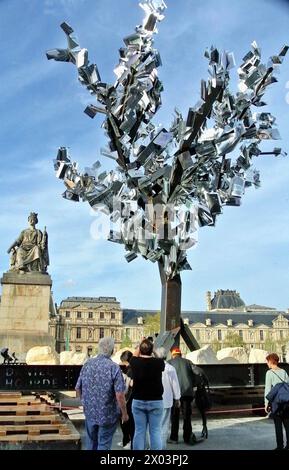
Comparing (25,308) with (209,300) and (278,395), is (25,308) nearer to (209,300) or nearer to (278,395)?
(278,395)

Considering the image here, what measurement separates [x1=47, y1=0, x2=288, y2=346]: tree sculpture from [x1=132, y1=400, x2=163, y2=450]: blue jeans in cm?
576

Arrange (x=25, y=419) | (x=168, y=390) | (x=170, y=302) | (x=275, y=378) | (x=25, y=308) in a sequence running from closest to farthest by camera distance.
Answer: (x=25, y=419) → (x=275, y=378) → (x=168, y=390) → (x=170, y=302) → (x=25, y=308)

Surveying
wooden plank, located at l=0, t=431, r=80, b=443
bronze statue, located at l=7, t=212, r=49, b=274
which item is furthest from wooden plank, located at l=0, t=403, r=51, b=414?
bronze statue, located at l=7, t=212, r=49, b=274

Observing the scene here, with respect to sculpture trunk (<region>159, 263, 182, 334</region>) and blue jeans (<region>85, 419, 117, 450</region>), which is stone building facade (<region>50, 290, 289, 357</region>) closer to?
sculpture trunk (<region>159, 263, 182, 334</region>)

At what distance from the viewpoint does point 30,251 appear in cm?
2173

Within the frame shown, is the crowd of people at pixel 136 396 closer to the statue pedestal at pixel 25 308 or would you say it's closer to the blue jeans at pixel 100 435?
the blue jeans at pixel 100 435

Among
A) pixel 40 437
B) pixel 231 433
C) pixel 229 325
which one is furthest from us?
pixel 229 325

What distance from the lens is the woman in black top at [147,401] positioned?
561cm

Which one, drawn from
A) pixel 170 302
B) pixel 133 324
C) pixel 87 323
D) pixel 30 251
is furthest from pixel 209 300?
pixel 170 302

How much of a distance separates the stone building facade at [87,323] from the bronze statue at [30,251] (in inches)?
3313

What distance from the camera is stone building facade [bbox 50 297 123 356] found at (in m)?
106

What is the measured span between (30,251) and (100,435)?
57.3 feet
